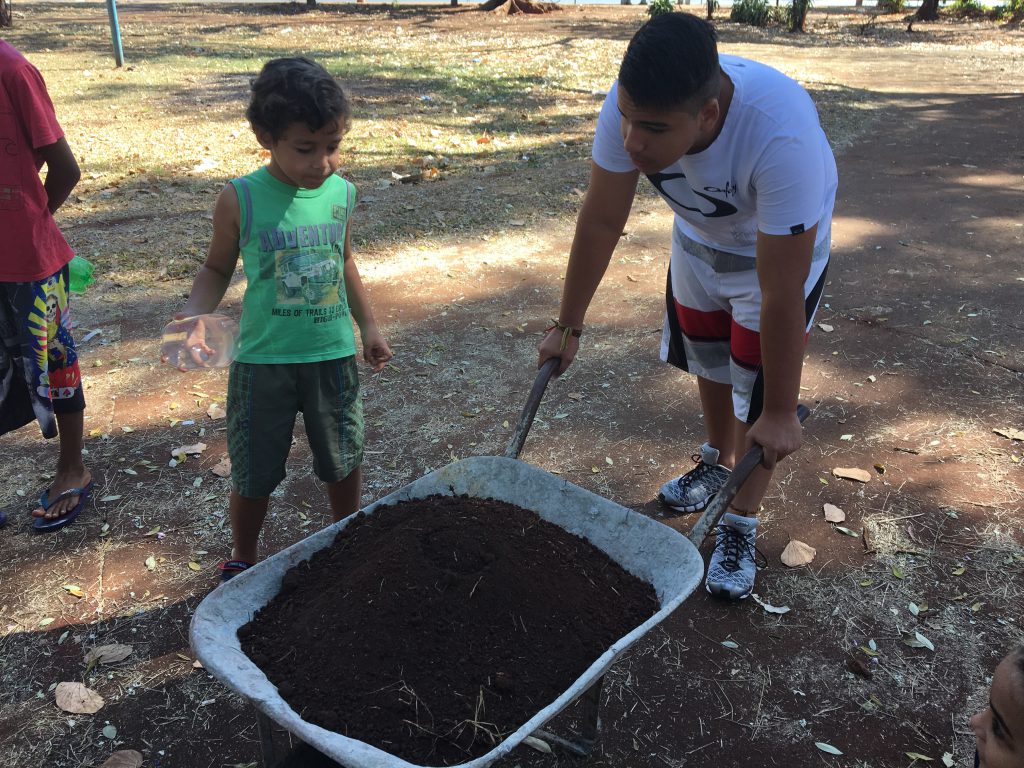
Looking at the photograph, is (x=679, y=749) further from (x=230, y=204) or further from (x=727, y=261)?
(x=230, y=204)

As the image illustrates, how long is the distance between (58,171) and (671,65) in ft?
8.02

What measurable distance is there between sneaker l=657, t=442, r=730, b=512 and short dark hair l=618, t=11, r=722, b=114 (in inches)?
74.4

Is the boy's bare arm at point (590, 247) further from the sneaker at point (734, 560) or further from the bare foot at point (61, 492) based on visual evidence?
the bare foot at point (61, 492)

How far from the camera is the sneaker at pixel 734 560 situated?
3.07 metres

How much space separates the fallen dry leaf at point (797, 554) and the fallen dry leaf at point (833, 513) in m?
0.23

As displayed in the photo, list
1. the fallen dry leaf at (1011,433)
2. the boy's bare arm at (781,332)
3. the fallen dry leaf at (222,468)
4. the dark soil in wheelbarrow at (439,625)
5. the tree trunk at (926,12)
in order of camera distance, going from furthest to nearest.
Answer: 1. the tree trunk at (926,12)
2. the fallen dry leaf at (1011,433)
3. the fallen dry leaf at (222,468)
4. the boy's bare arm at (781,332)
5. the dark soil in wheelbarrow at (439,625)

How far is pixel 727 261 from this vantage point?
9.03ft

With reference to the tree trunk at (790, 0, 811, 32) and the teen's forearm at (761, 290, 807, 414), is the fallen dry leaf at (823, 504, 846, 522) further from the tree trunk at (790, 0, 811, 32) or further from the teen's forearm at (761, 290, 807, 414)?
the tree trunk at (790, 0, 811, 32)

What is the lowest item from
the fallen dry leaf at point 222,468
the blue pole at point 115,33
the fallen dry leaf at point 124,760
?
the fallen dry leaf at point 124,760

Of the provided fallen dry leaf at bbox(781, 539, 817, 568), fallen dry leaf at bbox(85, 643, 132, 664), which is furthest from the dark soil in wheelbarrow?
fallen dry leaf at bbox(781, 539, 817, 568)

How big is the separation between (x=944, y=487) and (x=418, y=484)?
252 cm

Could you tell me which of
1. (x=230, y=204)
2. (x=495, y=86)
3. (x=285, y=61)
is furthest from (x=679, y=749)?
(x=495, y=86)

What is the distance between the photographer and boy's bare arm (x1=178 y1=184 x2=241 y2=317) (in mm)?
2467

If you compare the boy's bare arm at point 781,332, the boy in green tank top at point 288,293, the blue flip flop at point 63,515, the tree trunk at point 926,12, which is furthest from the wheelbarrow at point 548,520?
the tree trunk at point 926,12
